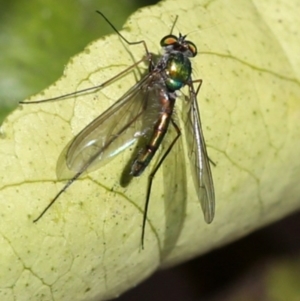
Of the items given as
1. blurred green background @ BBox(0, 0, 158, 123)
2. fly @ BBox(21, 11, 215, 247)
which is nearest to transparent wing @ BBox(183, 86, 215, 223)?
fly @ BBox(21, 11, 215, 247)

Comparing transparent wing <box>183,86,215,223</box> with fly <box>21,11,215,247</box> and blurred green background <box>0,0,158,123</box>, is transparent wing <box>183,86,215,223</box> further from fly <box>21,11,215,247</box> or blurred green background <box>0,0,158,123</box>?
blurred green background <box>0,0,158,123</box>

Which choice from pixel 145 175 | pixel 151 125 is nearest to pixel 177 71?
pixel 151 125

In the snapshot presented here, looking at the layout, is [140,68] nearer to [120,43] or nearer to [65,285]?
[120,43]

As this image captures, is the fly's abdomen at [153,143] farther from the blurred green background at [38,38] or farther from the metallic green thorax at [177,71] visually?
the blurred green background at [38,38]

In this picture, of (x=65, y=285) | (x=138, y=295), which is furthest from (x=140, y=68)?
(x=138, y=295)

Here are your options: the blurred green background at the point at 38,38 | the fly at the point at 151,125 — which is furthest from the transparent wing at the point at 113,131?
the blurred green background at the point at 38,38
